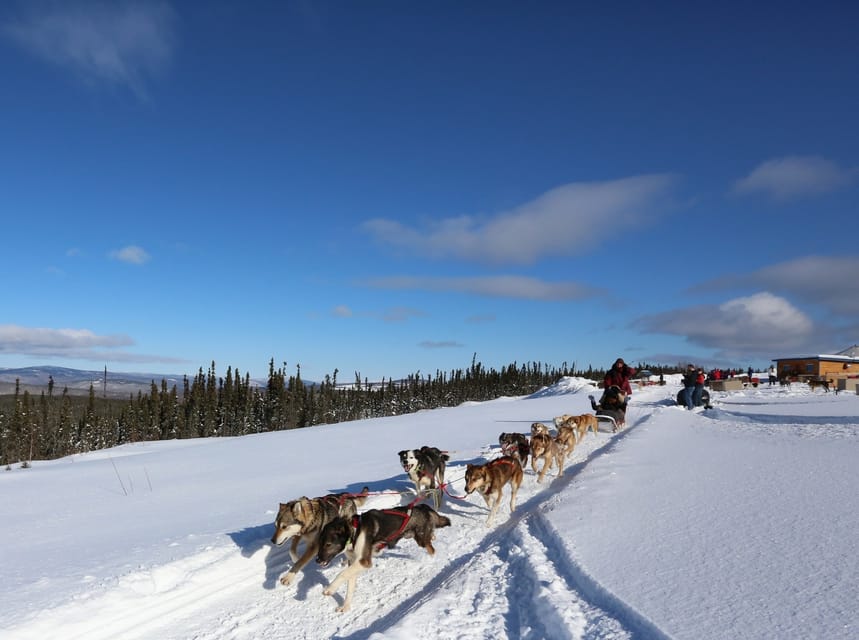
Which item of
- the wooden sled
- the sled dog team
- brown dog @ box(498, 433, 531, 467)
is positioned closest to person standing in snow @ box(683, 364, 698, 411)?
the wooden sled

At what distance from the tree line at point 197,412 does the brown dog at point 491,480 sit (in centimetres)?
6742

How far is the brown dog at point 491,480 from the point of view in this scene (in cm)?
628

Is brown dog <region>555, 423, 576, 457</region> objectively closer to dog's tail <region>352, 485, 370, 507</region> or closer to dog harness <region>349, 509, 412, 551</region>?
dog's tail <region>352, 485, 370, 507</region>

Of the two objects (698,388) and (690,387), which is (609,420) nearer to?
(690,387)

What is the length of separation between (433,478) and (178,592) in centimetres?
389

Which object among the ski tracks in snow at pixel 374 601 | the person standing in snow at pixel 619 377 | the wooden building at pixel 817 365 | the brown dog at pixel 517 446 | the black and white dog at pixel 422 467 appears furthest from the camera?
the wooden building at pixel 817 365

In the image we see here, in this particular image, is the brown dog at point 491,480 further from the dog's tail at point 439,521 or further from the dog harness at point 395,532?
the dog harness at point 395,532

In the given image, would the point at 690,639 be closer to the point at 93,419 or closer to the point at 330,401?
the point at 93,419

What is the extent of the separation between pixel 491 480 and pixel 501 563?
1614 mm

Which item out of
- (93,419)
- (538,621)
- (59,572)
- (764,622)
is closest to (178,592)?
(59,572)

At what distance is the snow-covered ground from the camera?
3387mm

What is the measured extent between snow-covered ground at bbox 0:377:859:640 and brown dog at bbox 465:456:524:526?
8.8 inches

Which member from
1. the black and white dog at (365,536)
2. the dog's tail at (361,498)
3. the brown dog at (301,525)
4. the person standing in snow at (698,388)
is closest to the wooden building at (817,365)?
the person standing in snow at (698,388)

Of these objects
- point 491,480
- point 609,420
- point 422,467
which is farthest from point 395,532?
point 609,420
